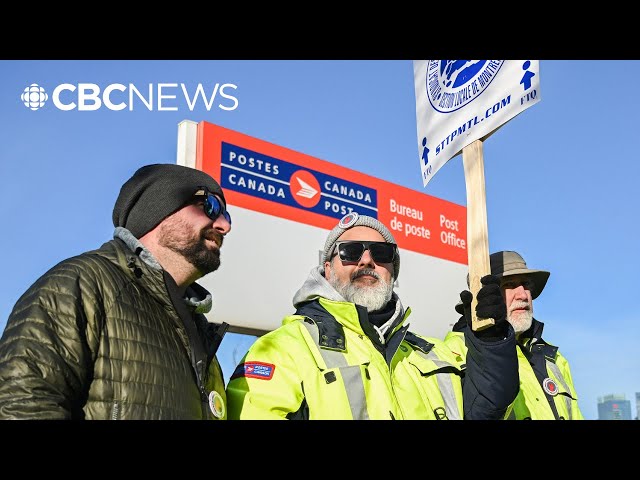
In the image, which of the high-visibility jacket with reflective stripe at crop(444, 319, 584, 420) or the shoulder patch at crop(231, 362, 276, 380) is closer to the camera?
the shoulder patch at crop(231, 362, 276, 380)

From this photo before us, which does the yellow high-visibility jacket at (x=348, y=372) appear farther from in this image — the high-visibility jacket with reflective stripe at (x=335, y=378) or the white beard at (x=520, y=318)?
the white beard at (x=520, y=318)

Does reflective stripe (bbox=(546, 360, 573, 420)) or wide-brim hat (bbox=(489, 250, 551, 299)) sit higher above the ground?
wide-brim hat (bbox=(489, 250, 551, 299))

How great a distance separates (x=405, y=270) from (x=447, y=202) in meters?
1.31

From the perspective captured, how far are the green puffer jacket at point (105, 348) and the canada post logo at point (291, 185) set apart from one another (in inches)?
124

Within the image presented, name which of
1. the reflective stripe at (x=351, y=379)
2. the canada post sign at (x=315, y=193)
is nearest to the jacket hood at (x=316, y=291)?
the reflective stripe at (x=351, y=379)

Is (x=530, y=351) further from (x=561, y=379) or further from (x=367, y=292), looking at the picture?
(x=367, y=292)

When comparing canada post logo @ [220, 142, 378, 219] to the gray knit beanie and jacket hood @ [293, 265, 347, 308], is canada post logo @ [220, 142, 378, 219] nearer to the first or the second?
the gray knit beanie

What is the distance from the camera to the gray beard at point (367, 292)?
3.34m

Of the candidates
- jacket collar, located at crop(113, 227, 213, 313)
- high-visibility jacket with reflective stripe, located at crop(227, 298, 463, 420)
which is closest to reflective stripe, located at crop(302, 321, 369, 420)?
high-visibility jacket with reflective stripe, located at crop(227, 298, 463, 420)

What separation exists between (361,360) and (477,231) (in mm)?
735

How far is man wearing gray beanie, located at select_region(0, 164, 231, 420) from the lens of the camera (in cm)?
189

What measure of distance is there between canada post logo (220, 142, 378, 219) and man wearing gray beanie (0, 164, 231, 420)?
2803 millimetres

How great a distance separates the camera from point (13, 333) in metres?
1.91
